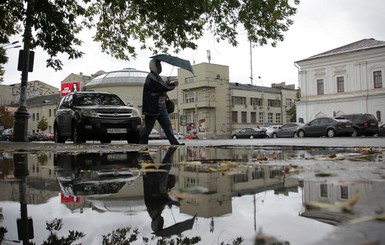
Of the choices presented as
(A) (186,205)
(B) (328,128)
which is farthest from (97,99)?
(B) (328,128)

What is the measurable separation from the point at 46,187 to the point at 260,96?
6364 centimetres

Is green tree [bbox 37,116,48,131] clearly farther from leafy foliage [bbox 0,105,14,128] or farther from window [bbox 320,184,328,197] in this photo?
window [bbox 320,184,328,197]

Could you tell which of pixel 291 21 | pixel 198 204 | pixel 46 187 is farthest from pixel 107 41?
pixel 198 204

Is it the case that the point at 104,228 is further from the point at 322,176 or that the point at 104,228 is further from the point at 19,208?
the point at 322,176

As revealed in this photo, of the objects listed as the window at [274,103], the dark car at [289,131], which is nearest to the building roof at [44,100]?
the window at [274,103]

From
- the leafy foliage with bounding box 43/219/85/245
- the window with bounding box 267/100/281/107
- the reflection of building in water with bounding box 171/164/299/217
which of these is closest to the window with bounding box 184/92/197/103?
the window with bounding box 267/100/281/107

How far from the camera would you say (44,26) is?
439 inches

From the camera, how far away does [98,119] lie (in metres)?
10.3

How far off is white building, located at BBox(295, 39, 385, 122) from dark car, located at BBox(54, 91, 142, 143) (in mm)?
39989

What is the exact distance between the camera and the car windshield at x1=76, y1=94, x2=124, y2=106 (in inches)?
441

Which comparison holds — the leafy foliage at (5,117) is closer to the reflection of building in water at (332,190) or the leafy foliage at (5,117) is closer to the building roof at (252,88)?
the building roof at (252,88)

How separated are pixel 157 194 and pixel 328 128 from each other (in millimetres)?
25333

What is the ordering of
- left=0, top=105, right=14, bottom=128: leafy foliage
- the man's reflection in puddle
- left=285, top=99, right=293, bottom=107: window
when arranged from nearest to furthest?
the man's reflection in puddle < left=0, top=105, right=14, bottom=128: leafy foliage < left=285, top=99, right=293, bottom=107: window

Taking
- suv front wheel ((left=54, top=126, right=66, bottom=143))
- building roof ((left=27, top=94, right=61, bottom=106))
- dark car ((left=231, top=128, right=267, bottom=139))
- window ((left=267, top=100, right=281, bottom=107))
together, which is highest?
building roof ((left=27, top=94, right=61, bottom=106))
